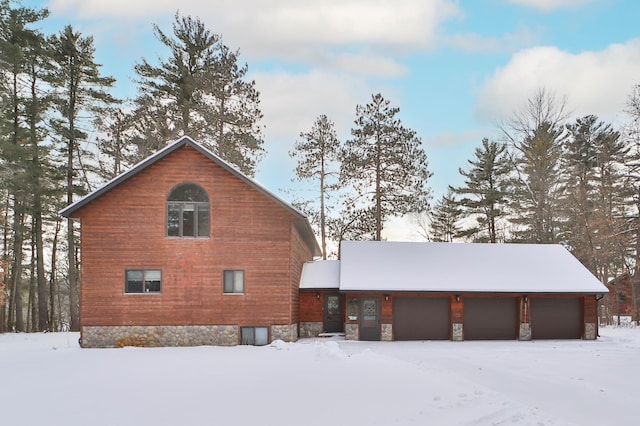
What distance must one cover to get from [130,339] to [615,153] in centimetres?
2913

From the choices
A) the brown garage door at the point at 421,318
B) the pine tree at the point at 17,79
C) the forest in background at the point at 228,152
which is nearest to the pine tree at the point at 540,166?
the forest in background at the point at 228,152

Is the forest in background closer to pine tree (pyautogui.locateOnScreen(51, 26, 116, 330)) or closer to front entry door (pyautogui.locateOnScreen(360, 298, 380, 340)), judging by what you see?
pine tree (pyautogui.locateOnScreen(51, 26, 116, 330))

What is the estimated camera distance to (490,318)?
20.3 meters

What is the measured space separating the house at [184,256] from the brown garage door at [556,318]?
10.0m

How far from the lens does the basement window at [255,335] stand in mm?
17750

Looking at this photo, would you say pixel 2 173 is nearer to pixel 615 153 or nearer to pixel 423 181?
pixel 423 181

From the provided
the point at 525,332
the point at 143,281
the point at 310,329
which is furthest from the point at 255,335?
the point at 525,332

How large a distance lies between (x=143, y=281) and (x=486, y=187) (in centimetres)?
2444

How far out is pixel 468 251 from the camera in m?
22.7

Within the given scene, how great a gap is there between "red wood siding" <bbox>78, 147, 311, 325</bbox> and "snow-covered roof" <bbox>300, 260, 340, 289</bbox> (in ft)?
9.03

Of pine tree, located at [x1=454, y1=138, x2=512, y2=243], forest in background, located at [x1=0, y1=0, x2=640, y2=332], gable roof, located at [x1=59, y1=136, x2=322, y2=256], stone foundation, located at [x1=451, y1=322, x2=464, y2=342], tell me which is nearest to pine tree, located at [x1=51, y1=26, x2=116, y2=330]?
forest in background, located at [x1=0, y1=0, x2=640, y2=332]

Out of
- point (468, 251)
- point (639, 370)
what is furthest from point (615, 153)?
point (639, 370)

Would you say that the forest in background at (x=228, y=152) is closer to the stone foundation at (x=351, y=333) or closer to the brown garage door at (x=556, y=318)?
the brown garage door at (x=556, y=318)

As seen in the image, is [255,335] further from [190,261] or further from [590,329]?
[590,329]
